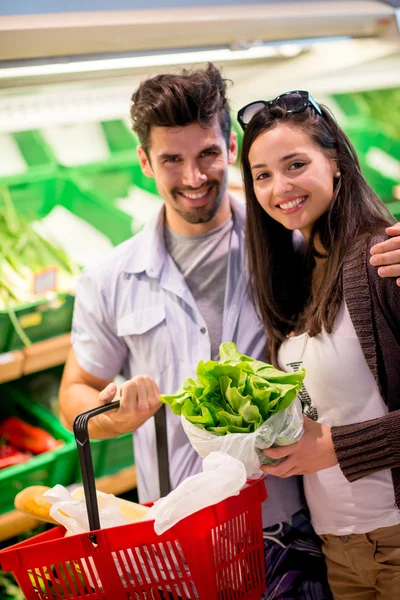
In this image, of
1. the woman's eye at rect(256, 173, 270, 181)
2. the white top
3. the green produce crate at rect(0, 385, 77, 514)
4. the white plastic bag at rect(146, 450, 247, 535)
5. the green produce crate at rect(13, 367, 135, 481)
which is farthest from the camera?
the green produce crate at rect(13, 367, 135, 481)

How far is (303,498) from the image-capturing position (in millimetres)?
2320

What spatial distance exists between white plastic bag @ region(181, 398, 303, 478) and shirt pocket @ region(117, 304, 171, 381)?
2.23ft

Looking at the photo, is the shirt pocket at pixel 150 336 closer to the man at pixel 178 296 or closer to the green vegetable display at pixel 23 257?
the man at pixel 178 296

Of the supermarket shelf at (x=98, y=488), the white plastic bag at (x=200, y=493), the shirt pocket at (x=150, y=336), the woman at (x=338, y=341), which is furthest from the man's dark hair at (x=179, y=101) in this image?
the supermarket shelf at (x=98, y=488)

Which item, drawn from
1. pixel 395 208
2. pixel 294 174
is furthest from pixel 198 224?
pixel 395 208

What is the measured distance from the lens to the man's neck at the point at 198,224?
8.29 ft

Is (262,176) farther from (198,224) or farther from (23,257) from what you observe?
(23,257)

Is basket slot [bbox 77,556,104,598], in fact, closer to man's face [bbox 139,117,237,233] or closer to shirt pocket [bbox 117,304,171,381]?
shirt pocket [bbox 117,304,171,381]

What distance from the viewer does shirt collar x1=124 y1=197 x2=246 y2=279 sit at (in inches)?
97.3

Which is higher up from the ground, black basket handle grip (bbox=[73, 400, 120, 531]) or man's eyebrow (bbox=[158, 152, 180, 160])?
man's eyebrow (bbox=[158, 152, 180, 160])

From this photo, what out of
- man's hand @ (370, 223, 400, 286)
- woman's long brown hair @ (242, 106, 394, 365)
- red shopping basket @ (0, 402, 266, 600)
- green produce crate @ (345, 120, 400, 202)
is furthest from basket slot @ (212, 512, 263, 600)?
green produce crate @ (345, 120, 400, 202)

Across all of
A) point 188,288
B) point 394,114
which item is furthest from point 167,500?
point 394,114

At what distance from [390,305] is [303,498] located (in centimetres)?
79

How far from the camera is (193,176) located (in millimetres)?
2352
